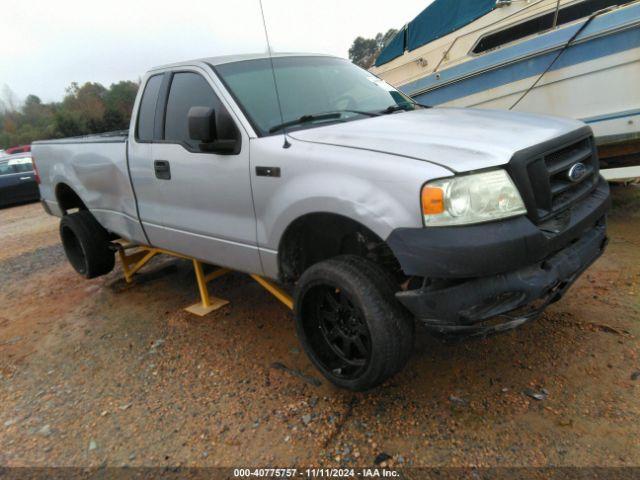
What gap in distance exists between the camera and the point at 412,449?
2.38m

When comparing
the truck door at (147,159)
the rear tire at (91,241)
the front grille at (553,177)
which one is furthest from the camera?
the rear tire at (91,241)

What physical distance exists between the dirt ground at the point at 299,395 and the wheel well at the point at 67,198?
1.44 meters

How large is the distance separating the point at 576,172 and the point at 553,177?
17cm

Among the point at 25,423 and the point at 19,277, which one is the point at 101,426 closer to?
the point at 25,423

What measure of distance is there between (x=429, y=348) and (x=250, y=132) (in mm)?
1796

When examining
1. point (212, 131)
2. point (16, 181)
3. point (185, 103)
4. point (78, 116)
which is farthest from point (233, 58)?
point (78, 116)

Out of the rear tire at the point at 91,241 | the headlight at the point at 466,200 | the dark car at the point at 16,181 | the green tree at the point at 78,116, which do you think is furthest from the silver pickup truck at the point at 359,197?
the green tree at the point at 78,116

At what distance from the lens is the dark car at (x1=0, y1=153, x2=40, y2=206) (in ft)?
41.8

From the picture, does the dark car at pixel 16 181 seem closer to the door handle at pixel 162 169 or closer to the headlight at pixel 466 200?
the door handle at pixel 162 169

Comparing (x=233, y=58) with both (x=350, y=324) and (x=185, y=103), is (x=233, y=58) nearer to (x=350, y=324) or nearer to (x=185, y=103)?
(x=185, y=103)

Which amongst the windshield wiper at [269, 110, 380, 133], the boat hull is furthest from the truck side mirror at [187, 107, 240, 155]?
the boat hull

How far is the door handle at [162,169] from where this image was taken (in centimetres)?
349

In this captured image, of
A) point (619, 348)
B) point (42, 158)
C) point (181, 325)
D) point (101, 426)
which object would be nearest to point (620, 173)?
point (619, 348)

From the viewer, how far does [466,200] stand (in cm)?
216
